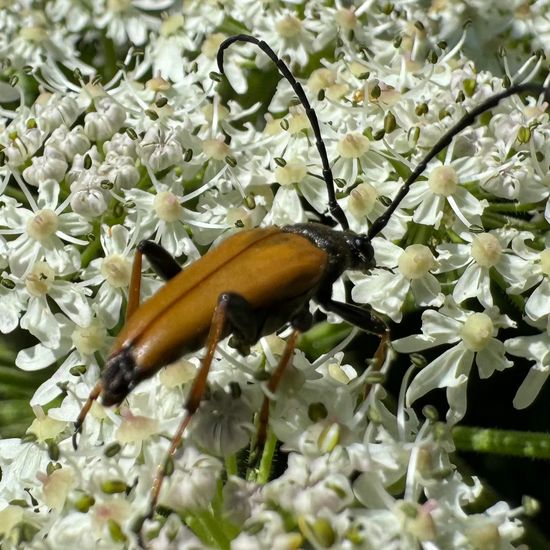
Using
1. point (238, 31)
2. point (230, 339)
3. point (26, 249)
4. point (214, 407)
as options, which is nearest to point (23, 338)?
point (26, 249)

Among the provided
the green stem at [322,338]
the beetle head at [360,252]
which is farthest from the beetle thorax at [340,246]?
the green stem at [322,338]

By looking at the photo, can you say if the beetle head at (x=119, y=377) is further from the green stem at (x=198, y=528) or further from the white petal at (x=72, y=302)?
the white petal at (x=72, y=302)

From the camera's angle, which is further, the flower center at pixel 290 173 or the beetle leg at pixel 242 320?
the flower center at pixel 290 173

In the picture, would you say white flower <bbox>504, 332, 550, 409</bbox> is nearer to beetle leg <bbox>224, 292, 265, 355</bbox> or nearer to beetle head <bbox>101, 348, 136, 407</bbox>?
beetle leg <bbox>224, 292, 265, 355</bbox>

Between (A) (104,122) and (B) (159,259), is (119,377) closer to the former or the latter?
(B) (159,259)

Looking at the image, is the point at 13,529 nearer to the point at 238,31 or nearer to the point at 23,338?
the point at 23,338

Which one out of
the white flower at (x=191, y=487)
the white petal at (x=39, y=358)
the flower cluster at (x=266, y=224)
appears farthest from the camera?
the white petal at (x=39, y=358)

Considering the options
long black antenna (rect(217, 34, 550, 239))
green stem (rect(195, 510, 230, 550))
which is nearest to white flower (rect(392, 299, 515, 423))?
long black antenna (rect(217, 34, 550, 239))
